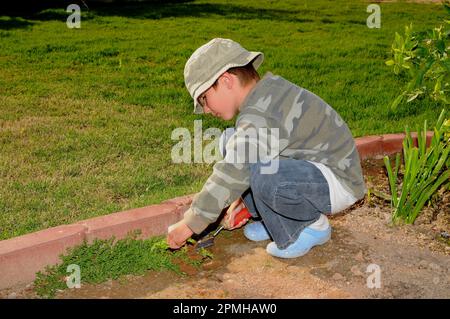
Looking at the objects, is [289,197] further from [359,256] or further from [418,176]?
[418,176]

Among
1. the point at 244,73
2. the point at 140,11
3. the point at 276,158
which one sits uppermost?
the point at 244,73

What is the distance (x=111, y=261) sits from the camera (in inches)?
115

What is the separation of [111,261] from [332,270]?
957mm

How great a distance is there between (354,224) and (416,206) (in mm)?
314

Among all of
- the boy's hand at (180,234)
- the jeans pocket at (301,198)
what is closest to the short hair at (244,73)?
the jeans pocket at (301,198)

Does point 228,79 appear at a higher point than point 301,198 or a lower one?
higher

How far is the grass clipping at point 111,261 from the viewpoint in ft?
9.26

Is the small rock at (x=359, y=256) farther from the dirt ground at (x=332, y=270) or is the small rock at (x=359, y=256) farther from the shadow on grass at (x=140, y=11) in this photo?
the shadow on grass at (x=140, y=11)

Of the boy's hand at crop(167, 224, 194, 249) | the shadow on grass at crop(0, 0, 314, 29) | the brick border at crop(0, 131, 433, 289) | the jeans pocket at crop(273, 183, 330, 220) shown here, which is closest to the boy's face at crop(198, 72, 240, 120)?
the jeans pocket at crop(273, 183, 330, 220)

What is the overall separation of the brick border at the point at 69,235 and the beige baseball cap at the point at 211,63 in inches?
27.0

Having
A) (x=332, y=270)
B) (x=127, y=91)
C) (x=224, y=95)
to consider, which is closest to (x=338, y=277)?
(x=332, y=270)

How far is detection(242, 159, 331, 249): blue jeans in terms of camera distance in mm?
2914
